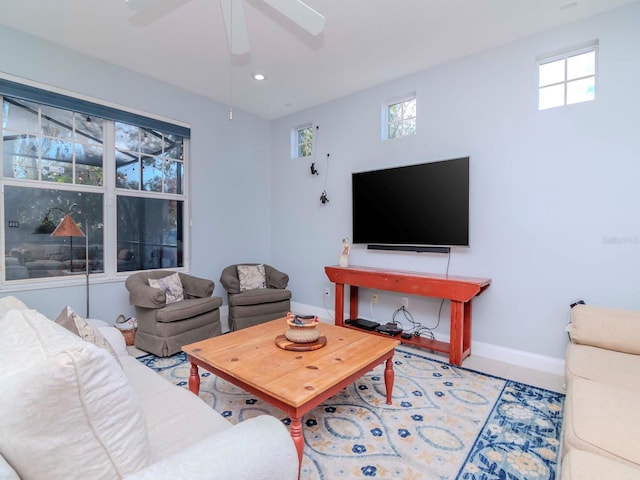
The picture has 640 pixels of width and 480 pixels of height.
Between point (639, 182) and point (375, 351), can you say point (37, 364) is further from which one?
point (639, 182)

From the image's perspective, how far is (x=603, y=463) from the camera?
3.43 ft

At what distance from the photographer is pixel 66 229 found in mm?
2869

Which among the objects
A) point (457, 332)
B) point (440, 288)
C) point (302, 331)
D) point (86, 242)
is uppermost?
point (86, 242)

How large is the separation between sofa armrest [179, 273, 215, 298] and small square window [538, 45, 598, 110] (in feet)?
11.6

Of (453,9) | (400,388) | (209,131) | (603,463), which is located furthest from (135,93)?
(603,463)

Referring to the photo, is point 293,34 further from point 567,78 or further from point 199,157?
point 567,78

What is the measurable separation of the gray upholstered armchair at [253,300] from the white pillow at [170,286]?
A: 55cm

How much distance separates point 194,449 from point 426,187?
9.89 feet

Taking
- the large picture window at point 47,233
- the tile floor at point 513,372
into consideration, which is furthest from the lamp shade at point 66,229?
→ the tile floor at point 513,372

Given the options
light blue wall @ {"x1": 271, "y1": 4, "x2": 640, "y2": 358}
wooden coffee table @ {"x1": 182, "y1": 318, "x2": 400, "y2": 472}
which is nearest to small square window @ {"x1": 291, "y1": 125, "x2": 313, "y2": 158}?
light blue wall @ {"x1": 271, "y1": 4, "x2": 640, "y2": 358}

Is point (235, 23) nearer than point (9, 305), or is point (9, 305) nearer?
point (9, 305)

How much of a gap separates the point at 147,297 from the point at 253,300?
1089 millimetres

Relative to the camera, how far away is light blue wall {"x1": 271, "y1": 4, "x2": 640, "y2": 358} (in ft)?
8.09

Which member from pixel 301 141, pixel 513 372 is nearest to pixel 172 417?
pixel 513 372
